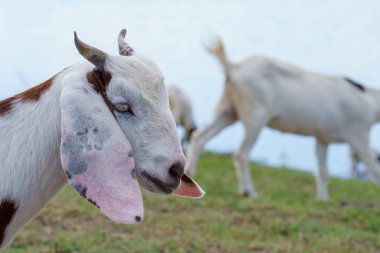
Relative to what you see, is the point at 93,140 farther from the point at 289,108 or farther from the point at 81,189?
the point at 289,108

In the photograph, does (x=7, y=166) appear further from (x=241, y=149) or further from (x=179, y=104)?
(x=179, y=104)

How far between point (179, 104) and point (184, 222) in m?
10.0

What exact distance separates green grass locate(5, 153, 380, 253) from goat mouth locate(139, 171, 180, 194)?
2874mm

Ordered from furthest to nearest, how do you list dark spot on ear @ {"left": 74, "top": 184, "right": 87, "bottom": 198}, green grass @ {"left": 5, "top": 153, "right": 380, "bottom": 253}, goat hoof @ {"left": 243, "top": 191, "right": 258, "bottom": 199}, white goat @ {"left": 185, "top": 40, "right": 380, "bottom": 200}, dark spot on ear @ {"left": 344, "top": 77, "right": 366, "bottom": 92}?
dark spot on ear @ {"left": 344, "top": 77, "right": 366, "bottom": 92}
white goat @ {"left": 185, "top": 40, "right": 380, "bottom": 200}
goat hoof @ {"left": 243, "top": 191, "right": 258, "bottom": 199}
green grass @ {"left": 5, "top": 153, "right": 380, "bottom": 253}
dark spot on ear @ {"left": 74, "top": 184, "right": 87, "bottom": 198}

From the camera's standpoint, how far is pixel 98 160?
6.89 ft

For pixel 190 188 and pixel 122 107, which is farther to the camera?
pixel 190 188

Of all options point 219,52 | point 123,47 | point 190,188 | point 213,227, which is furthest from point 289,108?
point 123,47

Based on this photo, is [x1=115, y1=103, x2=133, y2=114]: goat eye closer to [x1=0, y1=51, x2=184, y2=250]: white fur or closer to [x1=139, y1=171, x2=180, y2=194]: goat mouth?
[x1=0, y1=51, x2=184, y2=250]: white fur

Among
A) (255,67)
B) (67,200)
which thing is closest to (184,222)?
(67,200)

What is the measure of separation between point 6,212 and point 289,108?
6813 millimetres

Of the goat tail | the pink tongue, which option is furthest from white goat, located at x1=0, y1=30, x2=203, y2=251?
A: the goat tail

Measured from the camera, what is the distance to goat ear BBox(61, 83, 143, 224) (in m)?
2.08

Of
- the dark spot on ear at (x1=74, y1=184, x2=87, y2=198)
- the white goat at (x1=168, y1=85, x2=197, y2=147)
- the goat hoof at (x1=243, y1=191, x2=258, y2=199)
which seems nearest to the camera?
the dark spot on ear at (x1=74, y1=184, x2=87, y2=198)

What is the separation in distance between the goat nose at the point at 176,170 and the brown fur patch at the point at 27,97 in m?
0.53
